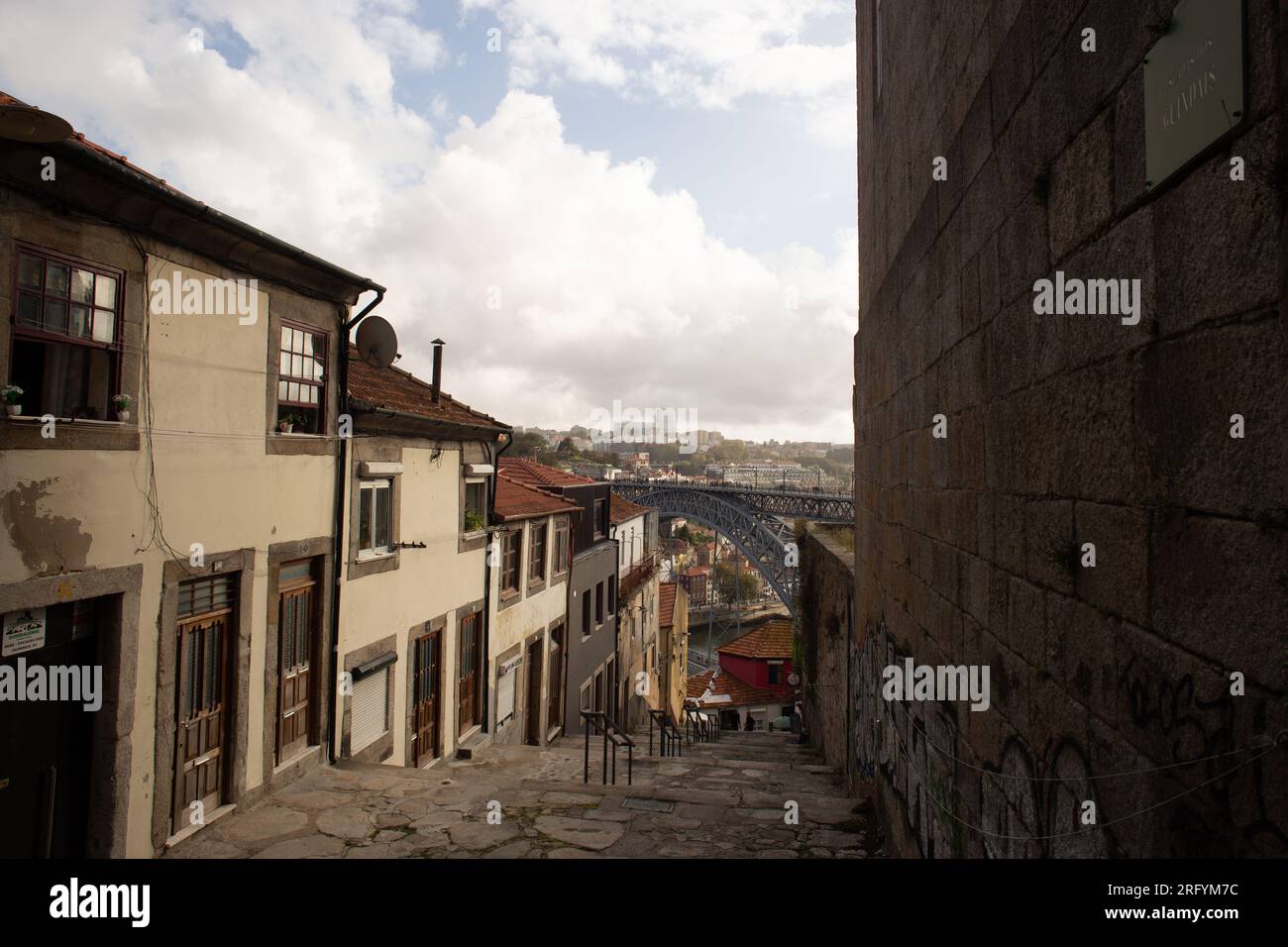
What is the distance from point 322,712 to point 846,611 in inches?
256

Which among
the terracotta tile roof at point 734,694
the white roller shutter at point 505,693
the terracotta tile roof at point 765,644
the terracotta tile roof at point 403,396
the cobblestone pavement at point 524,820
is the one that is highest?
the terracotta tile roof at point 403,396

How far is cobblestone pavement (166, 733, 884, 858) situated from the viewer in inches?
259

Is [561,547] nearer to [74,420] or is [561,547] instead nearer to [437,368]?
[437,368]

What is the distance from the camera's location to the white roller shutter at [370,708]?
945cm

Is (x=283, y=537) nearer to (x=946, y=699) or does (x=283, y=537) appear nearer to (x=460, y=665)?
(x=460, y=665)

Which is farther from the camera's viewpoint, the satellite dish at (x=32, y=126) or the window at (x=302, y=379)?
the window at (x=302, y=379)

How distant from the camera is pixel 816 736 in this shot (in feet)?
48.6

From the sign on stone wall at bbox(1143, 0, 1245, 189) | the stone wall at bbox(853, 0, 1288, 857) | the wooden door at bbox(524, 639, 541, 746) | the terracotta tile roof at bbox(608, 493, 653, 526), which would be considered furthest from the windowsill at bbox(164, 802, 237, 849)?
the terracotta tile roof at bbox(608, 493, 653, 526)

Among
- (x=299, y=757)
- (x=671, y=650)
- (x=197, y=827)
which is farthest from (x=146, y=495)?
(x=671, y=650)

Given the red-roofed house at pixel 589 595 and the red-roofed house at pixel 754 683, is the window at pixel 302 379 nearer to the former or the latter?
the red-roofed house at pixel 589 595

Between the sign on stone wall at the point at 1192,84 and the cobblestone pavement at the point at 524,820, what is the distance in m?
5.89

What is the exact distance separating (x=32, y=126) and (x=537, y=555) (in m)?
12.6

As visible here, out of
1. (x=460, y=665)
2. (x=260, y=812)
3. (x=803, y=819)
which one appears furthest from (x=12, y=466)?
(x=460, y=665)

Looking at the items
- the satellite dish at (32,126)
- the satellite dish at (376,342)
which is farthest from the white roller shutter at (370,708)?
the satellite dish at (32,126)
